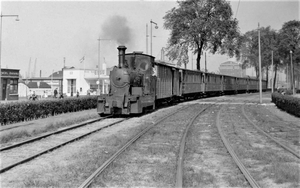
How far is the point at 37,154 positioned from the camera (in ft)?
24.7

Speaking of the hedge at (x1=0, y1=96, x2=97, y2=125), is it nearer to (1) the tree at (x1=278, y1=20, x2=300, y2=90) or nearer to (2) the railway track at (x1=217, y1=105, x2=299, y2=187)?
(2) the railway track at (x1=217, y1=105, x2=299, y2=187)

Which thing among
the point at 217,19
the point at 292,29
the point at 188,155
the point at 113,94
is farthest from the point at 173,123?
the point at 292,29

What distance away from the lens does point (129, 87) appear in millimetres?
15984

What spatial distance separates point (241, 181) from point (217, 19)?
37.4 m

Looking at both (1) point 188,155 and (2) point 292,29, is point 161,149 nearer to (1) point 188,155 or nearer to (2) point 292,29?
(1) point 188,155

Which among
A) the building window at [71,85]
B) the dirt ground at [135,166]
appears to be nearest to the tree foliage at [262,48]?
the building window at [71,85]

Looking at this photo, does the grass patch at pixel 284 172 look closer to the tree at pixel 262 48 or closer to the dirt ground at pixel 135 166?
the dirt ground at pixel 135 166

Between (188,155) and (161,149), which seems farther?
(161,149)

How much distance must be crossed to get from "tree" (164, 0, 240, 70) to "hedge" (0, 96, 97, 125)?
2311 cm

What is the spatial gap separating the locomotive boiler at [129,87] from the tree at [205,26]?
23.9m

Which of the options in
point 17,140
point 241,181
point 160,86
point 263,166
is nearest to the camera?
point 241,181

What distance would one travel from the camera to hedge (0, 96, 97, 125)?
47.7 feet

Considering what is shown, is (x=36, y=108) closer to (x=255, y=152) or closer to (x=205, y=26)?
(x=255, y=152)

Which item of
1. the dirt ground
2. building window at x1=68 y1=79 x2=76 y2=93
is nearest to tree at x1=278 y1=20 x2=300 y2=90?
building window at x1=68 y1=79 x2=76 y2=93
